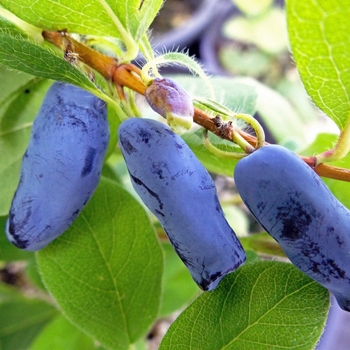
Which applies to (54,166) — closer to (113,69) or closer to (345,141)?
(113,69)

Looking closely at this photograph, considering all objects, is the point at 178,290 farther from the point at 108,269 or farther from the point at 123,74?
the point at 123,74

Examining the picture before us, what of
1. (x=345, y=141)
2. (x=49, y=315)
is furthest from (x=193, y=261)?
(x=49, y=315)

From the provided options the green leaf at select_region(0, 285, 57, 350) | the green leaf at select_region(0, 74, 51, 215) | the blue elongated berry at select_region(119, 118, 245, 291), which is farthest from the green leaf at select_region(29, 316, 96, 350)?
the blue elongated berry at select_region(119, 118, 245, 291)

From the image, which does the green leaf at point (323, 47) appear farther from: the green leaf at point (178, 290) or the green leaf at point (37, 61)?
the green leaf at point (178, 290)

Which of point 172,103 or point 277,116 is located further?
point 277,116

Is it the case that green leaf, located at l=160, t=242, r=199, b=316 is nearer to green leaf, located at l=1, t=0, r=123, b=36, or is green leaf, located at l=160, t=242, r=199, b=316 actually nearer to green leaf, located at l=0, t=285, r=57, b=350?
green leaf, located at l=0, t=285, r=57, b=350

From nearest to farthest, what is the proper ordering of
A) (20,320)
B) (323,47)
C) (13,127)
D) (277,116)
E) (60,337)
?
(323,47)
(13,127)
(60,337)
(20,320)
(277,116)

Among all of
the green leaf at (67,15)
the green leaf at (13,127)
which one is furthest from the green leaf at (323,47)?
the green leaf at (13,127)

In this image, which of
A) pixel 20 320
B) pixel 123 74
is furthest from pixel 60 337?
pixel 123 74
